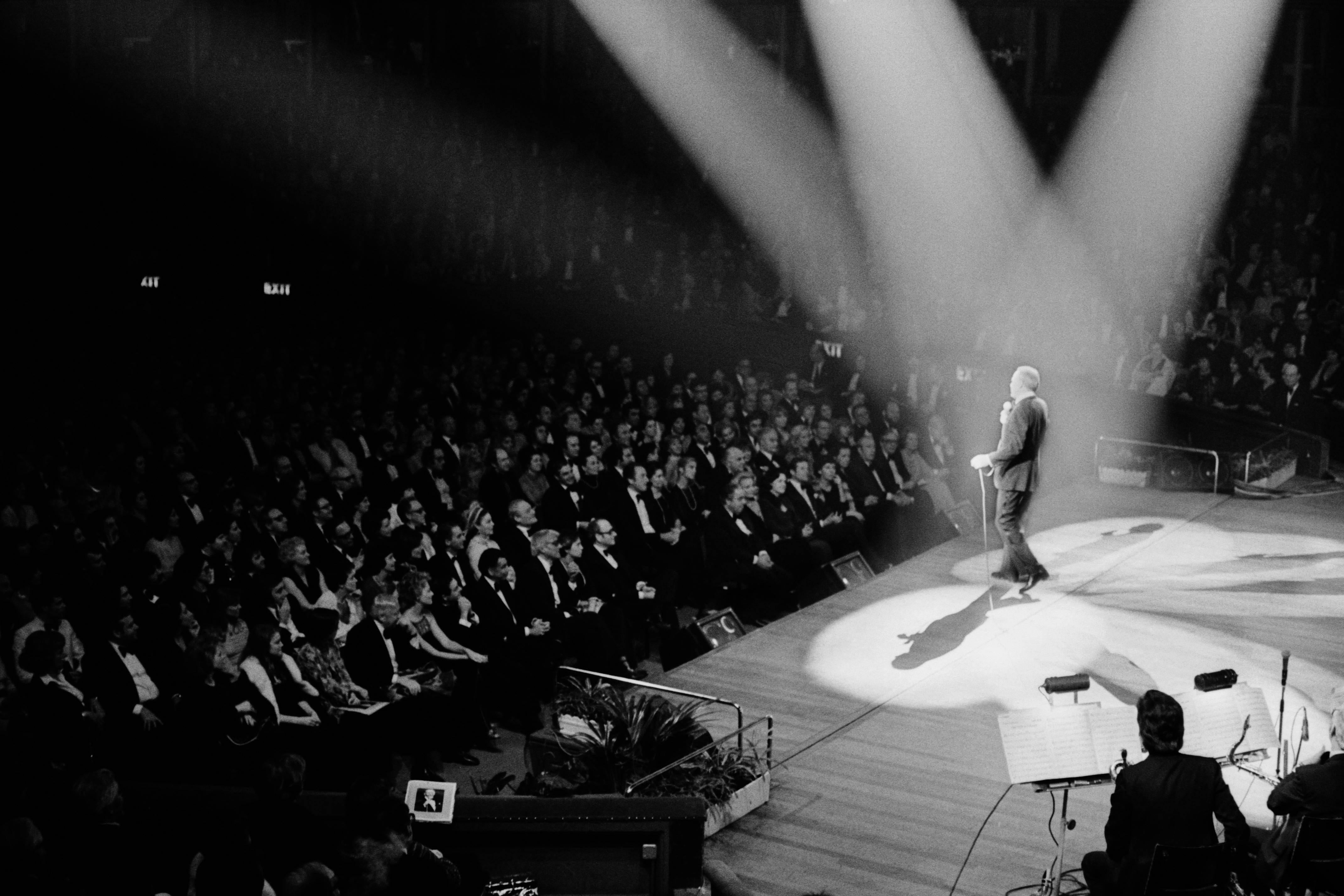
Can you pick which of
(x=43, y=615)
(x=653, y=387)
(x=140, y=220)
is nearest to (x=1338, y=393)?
(x=653, y=387)

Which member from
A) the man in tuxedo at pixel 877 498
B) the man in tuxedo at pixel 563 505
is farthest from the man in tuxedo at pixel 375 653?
the man in tuxedo at pixel 877 498

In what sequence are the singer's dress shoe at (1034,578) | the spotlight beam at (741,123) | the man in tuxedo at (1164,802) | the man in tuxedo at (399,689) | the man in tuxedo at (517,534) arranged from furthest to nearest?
1. the spotlight beam at (741,123)
2. the singer's dress shoe at (1034,578)
3. the man in tuxedo at (517,534)
4. the man in tuxedo at (399,689)
5. the man in tuxedo at (1164,802)

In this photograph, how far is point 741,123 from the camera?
1888 centimetres

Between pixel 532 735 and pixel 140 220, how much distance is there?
40.4 feet

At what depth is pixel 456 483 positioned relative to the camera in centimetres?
1047

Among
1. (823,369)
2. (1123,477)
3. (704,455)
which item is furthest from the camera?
(823,369)

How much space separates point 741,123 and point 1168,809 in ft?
51.0

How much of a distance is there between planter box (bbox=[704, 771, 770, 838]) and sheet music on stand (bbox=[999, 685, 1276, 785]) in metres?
1.47

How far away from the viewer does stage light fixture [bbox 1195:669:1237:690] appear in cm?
520

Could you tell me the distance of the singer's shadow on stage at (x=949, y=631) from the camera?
792cm

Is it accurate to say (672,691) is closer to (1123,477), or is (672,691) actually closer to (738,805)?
(738,805)

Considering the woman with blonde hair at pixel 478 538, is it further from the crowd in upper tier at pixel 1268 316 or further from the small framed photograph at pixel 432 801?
the crowd in upper tier at pixel 1268 316

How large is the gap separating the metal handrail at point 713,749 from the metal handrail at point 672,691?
0.04 m

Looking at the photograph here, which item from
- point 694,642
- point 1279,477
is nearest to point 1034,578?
point 694,642
